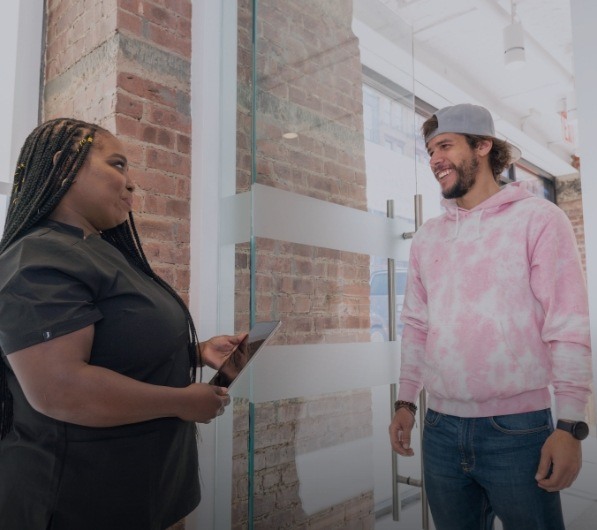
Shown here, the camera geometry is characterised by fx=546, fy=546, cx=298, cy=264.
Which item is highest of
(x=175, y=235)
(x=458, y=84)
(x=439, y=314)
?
(x=458, y=84)

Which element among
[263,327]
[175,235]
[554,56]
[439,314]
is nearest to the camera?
[263,327]

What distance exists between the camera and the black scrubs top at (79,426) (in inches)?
38.1

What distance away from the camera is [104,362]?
3.49 ft

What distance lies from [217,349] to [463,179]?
2.82 feet

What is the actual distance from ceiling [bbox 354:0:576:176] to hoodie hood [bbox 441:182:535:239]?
0.18 metres

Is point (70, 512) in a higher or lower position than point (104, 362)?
lower

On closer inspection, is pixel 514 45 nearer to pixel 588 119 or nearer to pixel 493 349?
pixel 588 119

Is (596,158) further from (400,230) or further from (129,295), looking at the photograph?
(129,295)

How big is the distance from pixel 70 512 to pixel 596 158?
1.32 meters

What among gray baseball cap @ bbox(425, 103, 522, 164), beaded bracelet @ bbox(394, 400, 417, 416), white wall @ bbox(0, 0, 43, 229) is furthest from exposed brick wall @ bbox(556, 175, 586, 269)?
white wall @ bbox(0, 0, 43, 229)

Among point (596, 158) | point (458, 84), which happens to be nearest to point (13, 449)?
point (596, 158)

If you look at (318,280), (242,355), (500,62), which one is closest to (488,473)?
(242,355)

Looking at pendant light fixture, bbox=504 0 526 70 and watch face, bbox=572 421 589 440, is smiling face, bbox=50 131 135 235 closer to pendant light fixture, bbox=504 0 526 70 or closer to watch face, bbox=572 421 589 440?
watch face, bbox=572 421 589 440

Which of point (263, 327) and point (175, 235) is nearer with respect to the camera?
point (263, 327)
